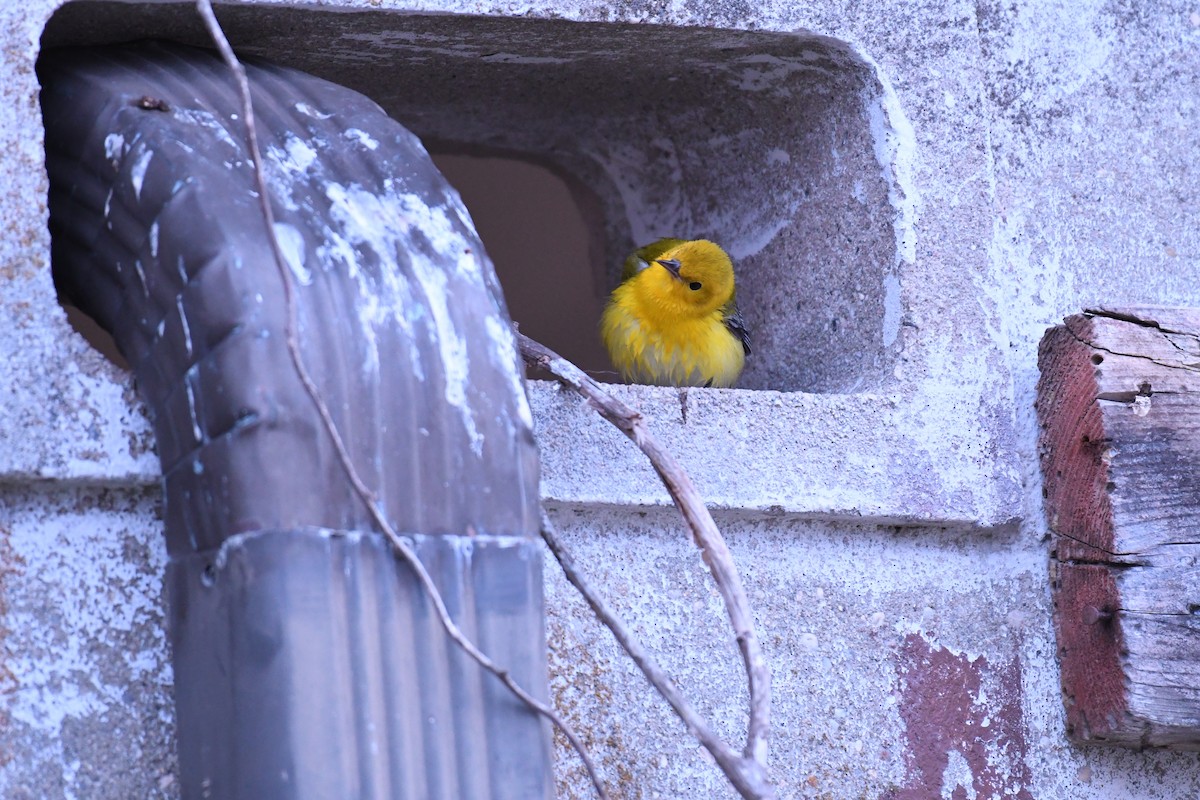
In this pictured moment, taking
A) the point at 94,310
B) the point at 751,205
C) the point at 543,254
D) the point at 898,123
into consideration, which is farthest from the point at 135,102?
the point at 543,254

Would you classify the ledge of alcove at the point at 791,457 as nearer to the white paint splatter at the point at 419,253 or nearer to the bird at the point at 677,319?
the white paint splatter at the point at 419,253

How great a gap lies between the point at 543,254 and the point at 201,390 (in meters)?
2.60

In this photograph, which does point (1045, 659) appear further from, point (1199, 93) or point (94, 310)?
point (94, 310)

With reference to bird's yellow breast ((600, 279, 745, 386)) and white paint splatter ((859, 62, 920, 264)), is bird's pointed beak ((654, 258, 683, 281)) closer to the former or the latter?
bird's yellow breast ((600, 279, 745, 386))

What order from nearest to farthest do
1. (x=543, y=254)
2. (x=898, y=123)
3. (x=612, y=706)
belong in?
(x=612, y=706) < (x=898, y=123) < (x=543, y=254)

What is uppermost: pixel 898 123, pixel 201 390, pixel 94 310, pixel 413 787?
pixel 898 123

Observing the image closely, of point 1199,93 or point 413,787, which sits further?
point 1199,93

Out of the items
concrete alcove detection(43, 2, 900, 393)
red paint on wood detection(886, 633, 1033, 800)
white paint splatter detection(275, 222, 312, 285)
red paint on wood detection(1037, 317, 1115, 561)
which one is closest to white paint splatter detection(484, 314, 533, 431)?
white paint splatter detection(275, 222, 312, 285)

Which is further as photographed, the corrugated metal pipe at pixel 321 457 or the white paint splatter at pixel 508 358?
the white paint splatter at pixel 508 358

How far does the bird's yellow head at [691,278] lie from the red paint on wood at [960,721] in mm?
1055

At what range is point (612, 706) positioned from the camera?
2.00 m

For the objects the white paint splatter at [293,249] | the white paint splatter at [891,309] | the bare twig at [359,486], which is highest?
the white paint splatter at [891,309]

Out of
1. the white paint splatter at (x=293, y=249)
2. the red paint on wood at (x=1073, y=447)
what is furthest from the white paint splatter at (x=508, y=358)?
the red paint on wood at (x=1073, y=447)

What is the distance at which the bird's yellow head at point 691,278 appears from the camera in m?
3.00
